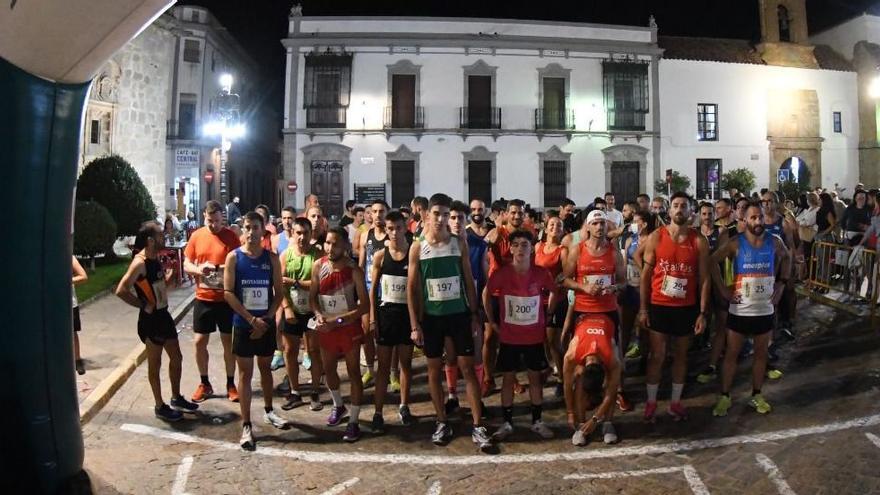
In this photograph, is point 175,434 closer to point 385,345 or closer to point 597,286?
point 385,345

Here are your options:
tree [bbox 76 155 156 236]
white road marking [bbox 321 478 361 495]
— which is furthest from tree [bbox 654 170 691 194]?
white road marking [bbox 321 478 361 495]

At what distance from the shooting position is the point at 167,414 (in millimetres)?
6164

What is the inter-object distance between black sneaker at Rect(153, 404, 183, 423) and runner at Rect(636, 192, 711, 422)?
14.8 ft

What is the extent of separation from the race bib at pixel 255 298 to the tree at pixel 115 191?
1339 cm

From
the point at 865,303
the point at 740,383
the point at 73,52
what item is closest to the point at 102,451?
the point at 73,52

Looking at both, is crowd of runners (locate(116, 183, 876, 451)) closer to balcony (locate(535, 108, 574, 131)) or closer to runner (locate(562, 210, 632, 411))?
runner (locate(562, 210, 632, 411))

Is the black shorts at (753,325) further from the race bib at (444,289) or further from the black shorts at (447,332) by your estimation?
the race bib at (444,289)

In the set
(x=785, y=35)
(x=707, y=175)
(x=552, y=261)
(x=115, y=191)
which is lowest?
(x=552, y=261)

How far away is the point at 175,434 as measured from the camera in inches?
229

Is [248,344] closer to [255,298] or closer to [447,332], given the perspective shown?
[255,298]

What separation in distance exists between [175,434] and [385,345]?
2.11 metres

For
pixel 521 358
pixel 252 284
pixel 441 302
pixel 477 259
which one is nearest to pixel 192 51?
pixel 252 284

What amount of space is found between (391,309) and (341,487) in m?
1.75

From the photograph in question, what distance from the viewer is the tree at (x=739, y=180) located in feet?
91.5
